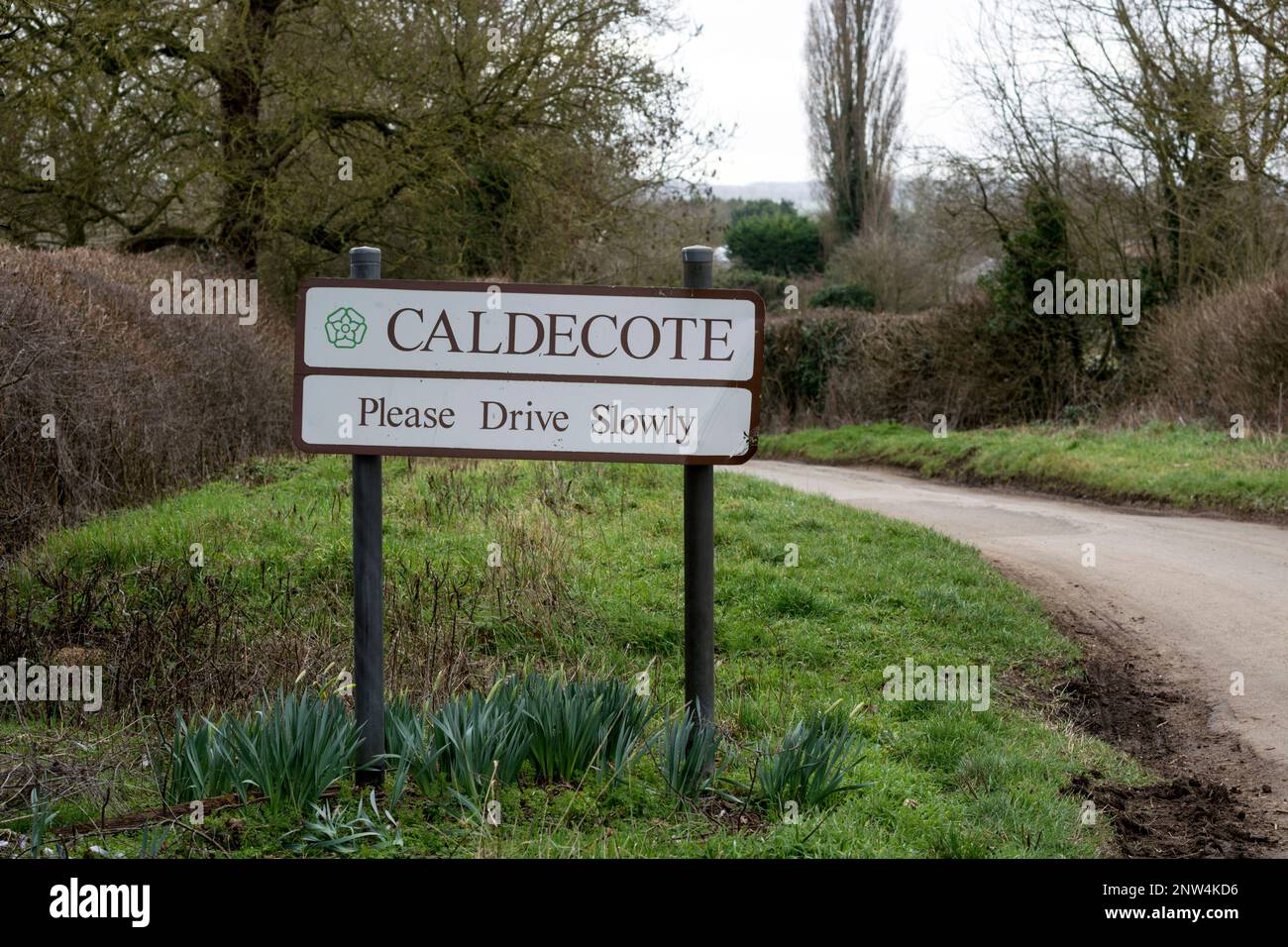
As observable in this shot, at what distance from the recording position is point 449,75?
65.5ft

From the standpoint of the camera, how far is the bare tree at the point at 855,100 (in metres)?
41.9

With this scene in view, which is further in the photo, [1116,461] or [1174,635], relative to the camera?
[1116,461]

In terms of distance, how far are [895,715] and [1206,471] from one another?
864 cm

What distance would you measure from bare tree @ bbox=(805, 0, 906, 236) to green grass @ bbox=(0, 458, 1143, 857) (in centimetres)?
3253

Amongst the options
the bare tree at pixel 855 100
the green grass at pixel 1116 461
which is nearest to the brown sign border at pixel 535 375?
the green grass at pixel 1116 461

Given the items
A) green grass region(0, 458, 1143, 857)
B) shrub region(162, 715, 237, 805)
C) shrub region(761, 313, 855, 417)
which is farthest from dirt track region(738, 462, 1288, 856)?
shrub region(761, 313, 855, 417)

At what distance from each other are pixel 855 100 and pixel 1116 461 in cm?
3061

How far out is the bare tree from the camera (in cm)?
4191

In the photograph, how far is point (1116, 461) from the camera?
1448 cm

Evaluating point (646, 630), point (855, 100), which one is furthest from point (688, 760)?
point (855, 100)

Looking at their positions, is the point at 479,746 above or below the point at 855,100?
below

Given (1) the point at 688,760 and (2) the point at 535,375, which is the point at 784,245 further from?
(1) the point at 688,760

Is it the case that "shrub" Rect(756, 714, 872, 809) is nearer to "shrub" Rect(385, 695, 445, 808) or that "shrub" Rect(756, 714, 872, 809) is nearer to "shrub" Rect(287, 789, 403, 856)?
"shrub" Rect(385, 695, 445, 808)
